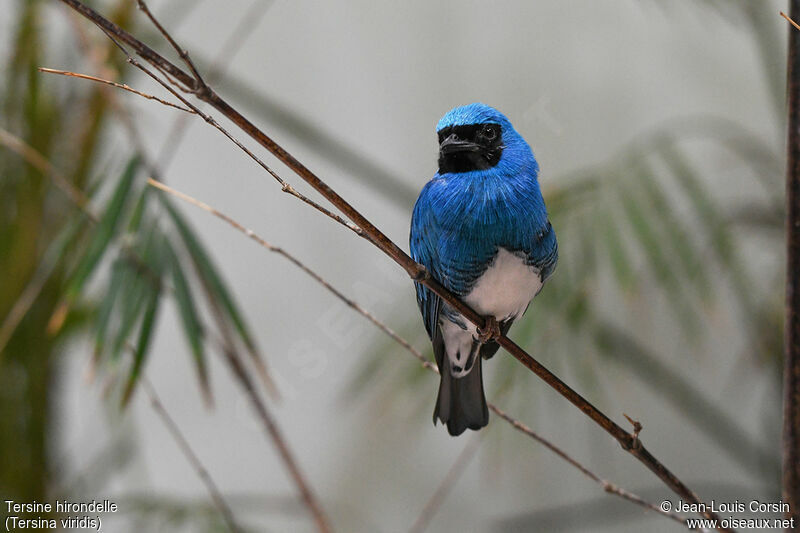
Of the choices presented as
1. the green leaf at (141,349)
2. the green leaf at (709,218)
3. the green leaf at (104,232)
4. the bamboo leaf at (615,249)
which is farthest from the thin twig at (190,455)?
the green leaf at (709,218)

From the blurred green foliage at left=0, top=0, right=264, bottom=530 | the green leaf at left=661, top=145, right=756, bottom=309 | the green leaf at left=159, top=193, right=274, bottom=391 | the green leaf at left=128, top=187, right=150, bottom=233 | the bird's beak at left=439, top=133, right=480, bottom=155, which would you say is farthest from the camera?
the blurred green foliage at left=0, top=0, right=264, bottom=530

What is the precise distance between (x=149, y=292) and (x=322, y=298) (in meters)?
1.44

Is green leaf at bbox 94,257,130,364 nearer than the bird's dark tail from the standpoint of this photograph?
No

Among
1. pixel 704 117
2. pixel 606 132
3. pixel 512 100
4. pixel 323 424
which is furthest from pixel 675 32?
pixel 323 424

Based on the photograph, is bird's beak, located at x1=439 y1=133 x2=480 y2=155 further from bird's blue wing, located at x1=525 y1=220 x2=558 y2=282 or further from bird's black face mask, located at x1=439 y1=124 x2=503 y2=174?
bird's blue wing, located at x1=525 y1=220 x2=558 y2=282

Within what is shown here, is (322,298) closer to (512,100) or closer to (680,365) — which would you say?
(680,365)

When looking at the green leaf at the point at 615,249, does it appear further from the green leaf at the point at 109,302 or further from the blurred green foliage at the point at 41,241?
the green leaf at the point at 109,302

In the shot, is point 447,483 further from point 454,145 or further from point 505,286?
point 454,145

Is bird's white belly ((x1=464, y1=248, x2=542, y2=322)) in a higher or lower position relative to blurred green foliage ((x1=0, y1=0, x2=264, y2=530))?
higher

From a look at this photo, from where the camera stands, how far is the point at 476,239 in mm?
796

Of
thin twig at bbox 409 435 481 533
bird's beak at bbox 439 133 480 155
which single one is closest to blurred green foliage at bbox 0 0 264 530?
thin twig at bbox 409 435 481 533

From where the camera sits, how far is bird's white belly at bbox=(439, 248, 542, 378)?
0.81 meters

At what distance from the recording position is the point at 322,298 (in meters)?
2.68

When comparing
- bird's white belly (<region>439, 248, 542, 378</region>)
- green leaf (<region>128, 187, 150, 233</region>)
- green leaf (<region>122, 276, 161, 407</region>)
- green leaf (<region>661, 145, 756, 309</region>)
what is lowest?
green leaf (<region>122, 276, 161, 407</region>)
